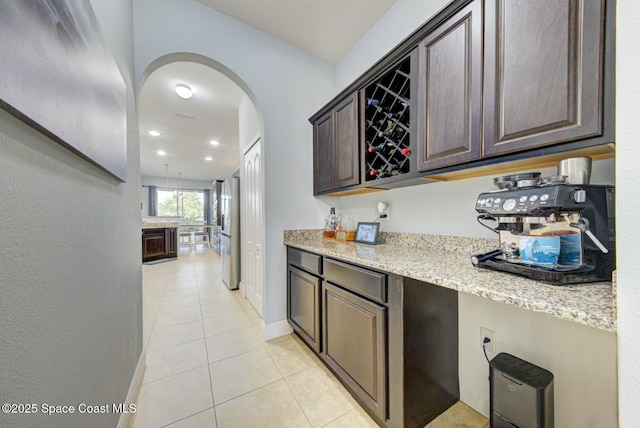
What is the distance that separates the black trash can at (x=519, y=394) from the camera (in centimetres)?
92

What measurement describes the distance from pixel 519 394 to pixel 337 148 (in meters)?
1.85

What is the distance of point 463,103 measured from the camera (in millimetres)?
1099

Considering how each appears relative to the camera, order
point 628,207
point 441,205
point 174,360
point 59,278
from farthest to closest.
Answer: point 174,360, point 441,205, point 59,278, point 628,207

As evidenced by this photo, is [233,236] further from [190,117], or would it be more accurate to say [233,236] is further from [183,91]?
[190,117]

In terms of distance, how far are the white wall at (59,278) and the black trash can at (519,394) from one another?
1.61 meters

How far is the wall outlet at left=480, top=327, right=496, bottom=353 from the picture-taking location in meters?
1.23

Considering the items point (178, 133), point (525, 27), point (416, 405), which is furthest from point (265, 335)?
point (178, 133)

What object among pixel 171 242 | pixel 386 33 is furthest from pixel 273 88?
pixel 171 242

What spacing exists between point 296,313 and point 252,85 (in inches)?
83.7

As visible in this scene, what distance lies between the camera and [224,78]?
2719mm

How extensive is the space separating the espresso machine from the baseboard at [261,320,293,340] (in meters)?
1.88

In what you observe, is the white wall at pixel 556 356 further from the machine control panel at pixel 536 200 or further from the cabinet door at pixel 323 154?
the cabinet door at pixel 323 154

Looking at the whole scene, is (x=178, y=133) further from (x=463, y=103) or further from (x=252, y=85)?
(x=463, y=103)

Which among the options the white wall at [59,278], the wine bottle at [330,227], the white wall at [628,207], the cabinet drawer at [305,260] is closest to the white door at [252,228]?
the cabinet drawer at [305,260]
